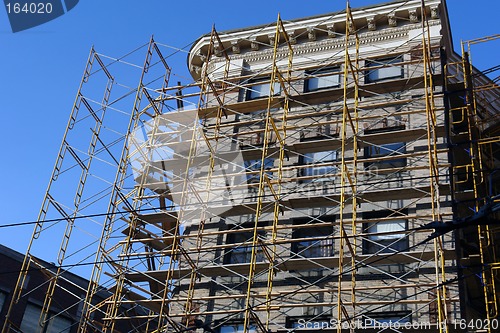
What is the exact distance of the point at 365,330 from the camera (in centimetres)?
2056

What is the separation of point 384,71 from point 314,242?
26.5ft

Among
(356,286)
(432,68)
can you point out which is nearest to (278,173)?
(356,286)

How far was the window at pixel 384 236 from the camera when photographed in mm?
22469

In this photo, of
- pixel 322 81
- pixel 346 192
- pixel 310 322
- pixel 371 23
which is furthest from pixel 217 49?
pixel 310 322

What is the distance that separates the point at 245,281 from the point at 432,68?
10655 millimetres

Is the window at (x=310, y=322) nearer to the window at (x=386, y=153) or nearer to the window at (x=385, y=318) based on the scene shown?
the window at (x=385, y=318)

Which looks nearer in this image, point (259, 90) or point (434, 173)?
point (434, 173)

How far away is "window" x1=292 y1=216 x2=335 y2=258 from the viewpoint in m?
23.3

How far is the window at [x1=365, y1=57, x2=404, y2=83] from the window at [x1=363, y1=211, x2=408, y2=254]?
644cm

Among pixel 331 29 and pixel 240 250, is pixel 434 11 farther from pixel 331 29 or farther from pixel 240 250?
pixel 240 250

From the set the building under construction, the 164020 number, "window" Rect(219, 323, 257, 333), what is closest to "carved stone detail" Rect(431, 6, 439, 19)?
the building under construction

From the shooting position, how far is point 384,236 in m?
23.0

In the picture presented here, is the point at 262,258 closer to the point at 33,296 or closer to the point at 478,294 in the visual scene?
the point at 478,294

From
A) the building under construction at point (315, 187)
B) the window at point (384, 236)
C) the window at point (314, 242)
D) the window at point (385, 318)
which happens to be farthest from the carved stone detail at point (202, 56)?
the window at point (385, 318)
